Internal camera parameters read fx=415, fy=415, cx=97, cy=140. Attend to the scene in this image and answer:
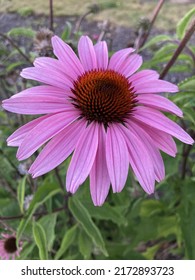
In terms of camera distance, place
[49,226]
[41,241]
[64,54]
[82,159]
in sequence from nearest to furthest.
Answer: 1. [82,159]
2. [64,54]
3. [41,241]
4. [49,226]

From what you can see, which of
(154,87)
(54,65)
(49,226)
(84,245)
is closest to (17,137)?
(54,65)

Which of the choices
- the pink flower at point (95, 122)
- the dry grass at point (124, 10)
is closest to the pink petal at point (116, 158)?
the pink flower at point (95, 122)

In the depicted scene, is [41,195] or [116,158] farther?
[41,195]

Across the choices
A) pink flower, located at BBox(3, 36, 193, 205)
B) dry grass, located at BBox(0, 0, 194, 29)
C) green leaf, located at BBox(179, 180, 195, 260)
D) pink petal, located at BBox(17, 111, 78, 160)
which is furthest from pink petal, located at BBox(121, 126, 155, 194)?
dry grass, located at BBox(0, 0, 194, 29)

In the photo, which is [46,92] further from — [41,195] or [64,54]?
[41,195]

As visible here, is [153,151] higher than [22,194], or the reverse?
[153,151]

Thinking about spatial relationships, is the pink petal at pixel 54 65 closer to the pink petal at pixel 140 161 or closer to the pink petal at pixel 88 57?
the pink petal at pixel 88 57

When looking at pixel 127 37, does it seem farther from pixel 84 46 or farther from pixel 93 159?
pixel 93 159
